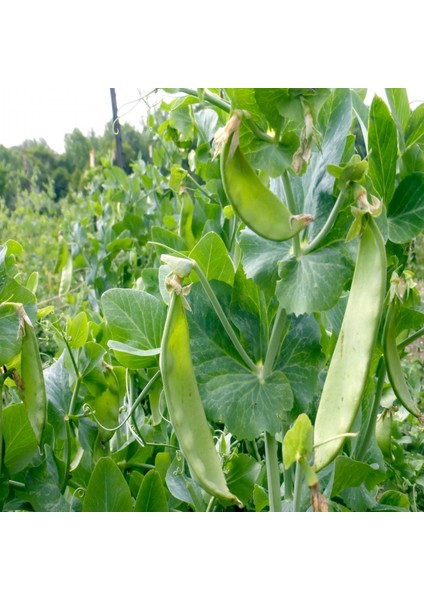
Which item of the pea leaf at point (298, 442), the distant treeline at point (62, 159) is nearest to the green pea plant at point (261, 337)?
the pea leaf at point (298, 442)

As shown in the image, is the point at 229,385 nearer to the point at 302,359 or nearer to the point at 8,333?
the point at 302,359

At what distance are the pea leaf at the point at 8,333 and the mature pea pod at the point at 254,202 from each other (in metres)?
0.21

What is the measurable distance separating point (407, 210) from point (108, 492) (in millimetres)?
332

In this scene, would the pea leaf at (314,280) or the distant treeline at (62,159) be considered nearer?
the pea leaf at (314,280)

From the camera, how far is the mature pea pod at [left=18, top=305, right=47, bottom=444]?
1.63 feet

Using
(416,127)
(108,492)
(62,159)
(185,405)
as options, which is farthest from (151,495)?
(62,159)

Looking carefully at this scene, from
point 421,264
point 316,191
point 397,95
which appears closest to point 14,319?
point 316,191

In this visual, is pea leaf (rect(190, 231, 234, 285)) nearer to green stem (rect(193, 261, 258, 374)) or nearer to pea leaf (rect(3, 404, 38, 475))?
green stem (rect(193, 261, 258, 374))

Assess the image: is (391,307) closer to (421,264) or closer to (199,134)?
(199,134)

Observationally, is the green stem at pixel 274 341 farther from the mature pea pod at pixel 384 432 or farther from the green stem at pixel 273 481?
the mature pea pod at pixel 384 432

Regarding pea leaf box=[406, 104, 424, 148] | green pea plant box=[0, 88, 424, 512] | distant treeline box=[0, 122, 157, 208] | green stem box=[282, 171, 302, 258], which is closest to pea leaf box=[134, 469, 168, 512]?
green pea plant box=[0, 88, 424, 512]

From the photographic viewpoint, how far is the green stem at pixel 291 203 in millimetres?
451

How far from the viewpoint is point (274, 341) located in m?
0.49

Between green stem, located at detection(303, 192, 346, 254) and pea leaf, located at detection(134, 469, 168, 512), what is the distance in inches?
8.9
